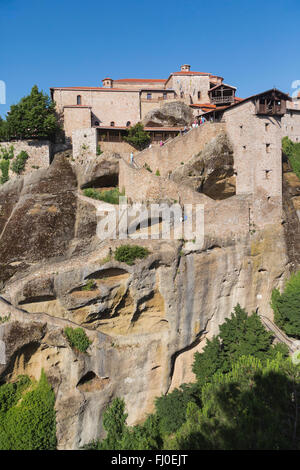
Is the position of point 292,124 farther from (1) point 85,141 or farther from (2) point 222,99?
(1) point 85,141

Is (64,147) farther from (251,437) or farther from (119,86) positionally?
(251,437)

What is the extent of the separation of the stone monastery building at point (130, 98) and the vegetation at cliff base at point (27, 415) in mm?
24499

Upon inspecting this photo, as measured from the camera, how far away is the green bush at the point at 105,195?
24.9m

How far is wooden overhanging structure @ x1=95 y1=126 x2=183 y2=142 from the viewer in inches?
1197

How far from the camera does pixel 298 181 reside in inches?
1048

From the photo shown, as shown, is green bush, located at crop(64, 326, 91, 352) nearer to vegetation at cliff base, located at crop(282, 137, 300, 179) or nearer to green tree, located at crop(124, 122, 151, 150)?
green tree, located at crop(124, 122, 151, 150)

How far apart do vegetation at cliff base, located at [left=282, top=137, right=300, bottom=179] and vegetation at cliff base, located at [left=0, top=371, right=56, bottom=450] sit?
24991mm

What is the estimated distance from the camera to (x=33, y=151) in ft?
95.1

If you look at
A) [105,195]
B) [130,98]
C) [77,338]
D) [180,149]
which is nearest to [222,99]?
[180,149]

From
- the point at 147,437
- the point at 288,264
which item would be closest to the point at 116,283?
the point at 147,437

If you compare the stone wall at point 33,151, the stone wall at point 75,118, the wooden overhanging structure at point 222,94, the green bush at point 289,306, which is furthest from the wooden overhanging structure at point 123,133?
the green bush at point 289,306

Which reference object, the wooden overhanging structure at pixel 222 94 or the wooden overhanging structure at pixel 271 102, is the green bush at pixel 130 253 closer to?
the wooden overhanging structure at pixel 271 102

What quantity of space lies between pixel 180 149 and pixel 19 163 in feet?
44.8
